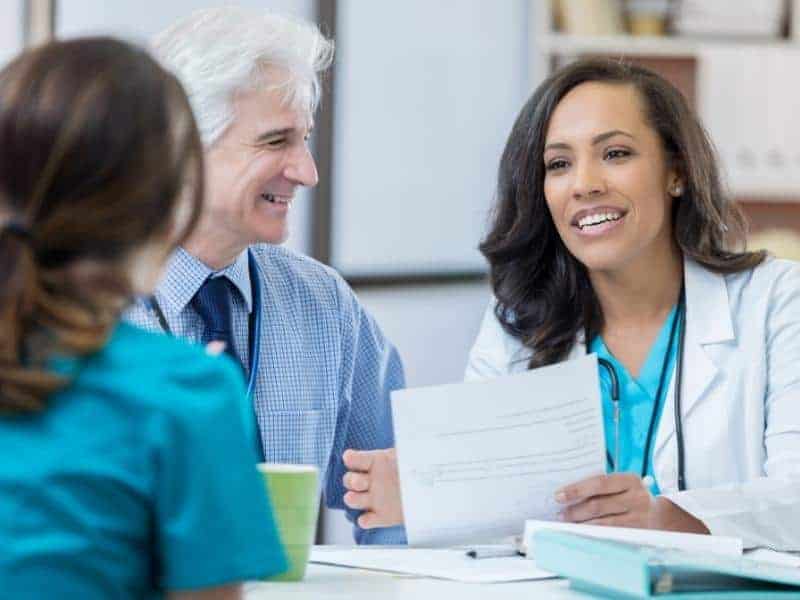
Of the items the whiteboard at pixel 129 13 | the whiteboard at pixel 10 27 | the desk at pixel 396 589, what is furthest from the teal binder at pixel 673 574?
the whiteboard at pixel 10 27

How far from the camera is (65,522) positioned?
39.2 inches

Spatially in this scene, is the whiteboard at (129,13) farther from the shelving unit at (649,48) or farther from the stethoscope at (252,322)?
the shelving unit at (649,48)

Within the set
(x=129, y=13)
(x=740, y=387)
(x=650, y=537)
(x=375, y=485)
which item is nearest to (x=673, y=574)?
(x=650, y=537)

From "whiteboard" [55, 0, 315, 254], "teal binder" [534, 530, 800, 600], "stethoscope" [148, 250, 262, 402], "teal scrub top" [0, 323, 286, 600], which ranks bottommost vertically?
"teal binder" [534, 530, 800, 600]

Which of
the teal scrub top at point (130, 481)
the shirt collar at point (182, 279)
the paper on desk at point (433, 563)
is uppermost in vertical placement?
the teal scrub top at point (130, 481)

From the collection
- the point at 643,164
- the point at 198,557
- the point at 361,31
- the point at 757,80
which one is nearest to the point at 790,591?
the point at 198,557

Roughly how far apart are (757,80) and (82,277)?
145 inches

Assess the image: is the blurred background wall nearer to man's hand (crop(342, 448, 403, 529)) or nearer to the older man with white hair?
the older man with white hair

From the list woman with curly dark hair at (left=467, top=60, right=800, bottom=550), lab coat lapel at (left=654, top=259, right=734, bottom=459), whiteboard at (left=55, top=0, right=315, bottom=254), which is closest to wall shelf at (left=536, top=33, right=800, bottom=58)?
whiteboard at (left=55, top=0, right=315, bottom=254)

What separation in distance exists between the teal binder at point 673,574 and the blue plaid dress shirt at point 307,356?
2.21ft

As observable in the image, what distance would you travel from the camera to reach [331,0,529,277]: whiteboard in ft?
13.2

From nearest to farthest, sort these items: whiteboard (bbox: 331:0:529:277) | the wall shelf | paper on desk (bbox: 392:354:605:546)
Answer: paper on desk (bbox: 392:354:605:546) → whiteboard (bbox: 331:0:529:277) → the wall shelf

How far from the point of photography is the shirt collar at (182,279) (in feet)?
7.00

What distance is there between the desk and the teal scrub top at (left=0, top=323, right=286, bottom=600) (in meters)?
0.53
